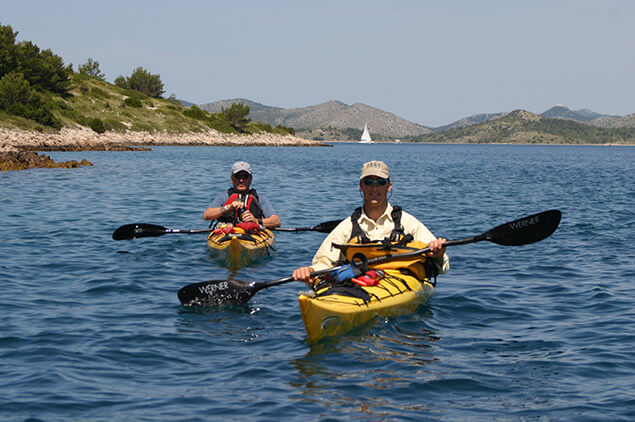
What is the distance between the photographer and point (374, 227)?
8633 millimetres

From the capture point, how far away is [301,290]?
1062 cm

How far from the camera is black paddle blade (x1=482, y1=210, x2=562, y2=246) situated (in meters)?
9.51

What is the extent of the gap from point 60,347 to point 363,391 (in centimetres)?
A: 352

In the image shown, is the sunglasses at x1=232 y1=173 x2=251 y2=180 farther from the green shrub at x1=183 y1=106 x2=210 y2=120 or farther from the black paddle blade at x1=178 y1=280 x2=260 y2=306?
the green shrub at x1=183 y1=106 x2=210 y2=120

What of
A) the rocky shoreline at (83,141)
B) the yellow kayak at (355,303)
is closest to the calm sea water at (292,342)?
the yellow kayak at (355,303)

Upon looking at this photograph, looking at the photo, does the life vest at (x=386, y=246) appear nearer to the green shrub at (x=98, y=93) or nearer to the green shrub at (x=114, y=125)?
the green shrub at (x=114, y=125)

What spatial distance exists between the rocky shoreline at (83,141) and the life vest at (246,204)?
27278 millimetres

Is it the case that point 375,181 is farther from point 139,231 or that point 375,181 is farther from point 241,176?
point 139,231

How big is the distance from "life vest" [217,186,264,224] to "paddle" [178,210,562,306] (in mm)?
3859

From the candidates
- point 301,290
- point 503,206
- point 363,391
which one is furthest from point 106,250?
point 503,206

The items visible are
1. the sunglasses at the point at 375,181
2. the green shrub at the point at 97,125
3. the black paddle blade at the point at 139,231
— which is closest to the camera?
the sunglasses at the point at 375,181

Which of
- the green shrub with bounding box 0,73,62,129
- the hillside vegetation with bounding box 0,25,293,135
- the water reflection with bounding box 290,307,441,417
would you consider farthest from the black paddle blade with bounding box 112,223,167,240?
the green shrub with bounding box 0,73,62,129

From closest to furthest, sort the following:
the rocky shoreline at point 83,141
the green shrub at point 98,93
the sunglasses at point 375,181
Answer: the sunglasses at point 375,181 → the rocky shoreline at point 83,141 → the green shrub at point 98,93

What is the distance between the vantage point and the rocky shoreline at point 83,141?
39.1m
